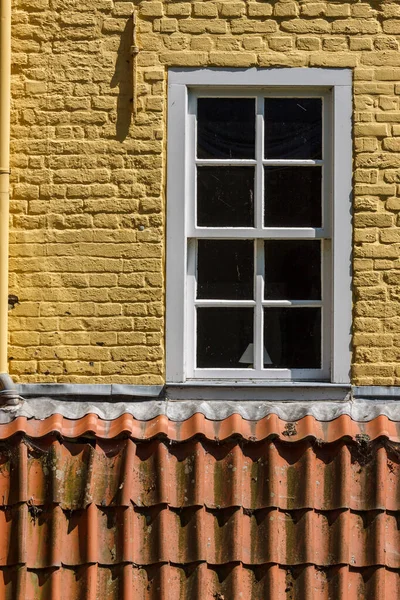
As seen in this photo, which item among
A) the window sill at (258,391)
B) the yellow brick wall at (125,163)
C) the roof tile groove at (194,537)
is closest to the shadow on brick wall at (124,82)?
the yellow brick wall at (125,163)

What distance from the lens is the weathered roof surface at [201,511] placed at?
4.41m

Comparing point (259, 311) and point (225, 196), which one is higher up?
point (225, 196)

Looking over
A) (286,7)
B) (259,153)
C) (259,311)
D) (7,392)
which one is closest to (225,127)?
(259,153)

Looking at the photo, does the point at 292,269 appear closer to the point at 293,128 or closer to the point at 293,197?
the point at 293,197

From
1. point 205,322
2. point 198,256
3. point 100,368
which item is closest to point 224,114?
point 198,256

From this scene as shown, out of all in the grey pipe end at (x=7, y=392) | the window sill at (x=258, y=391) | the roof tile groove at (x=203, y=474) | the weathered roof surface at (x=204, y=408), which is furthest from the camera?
the window sill at (x=258, y=391)

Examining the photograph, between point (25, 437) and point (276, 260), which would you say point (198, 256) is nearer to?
point (276, 260)

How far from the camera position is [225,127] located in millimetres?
5543

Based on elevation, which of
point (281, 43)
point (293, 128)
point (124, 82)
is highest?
point (281, 43)

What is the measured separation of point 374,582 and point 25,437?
211 centimetres

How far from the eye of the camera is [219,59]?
17.8 feet

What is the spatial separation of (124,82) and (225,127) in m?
0.73

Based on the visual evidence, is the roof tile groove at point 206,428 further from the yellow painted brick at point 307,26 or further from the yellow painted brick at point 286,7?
the yellow painted brick at point 286,7

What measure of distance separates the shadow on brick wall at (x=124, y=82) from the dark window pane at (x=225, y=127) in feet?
1.57
